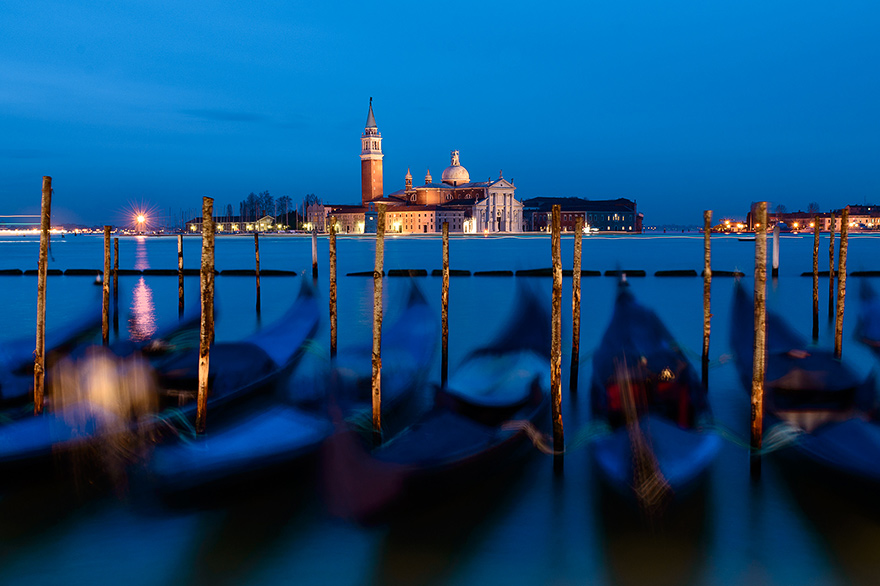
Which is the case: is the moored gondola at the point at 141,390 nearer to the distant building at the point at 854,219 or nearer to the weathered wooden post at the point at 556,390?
the weathered wooden post at the point at 556,390

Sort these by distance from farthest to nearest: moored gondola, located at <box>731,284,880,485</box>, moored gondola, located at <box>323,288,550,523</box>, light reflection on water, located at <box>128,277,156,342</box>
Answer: light reflection on water, located at <box>128,277,156,342</box> → moored gondola, located at <box>731,284,880,485</box> → moored gondola, located at <box>323,288,550,523</box>

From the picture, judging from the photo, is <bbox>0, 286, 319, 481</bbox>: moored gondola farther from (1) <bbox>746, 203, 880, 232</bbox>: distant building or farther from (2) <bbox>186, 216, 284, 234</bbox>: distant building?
(1) <bbox>746, 203, 880, 232</bbox>: distant building

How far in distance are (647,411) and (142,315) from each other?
1131 centimetres

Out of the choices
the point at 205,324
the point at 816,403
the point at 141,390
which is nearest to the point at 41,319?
the point at 141,390

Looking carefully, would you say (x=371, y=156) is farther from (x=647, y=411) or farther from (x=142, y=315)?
(x=647, y=411)

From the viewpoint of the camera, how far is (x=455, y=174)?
85.6 m

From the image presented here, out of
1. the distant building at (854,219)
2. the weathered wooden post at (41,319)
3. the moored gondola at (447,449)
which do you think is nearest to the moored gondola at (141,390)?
the weathered wooden post at (41,319)

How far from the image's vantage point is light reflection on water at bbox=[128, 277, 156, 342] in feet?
37.1

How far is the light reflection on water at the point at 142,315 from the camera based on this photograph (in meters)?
11.3

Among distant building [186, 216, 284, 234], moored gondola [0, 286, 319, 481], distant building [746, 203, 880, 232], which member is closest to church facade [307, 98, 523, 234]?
distant building [186, 216, 284, 234]

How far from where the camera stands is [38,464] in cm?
429

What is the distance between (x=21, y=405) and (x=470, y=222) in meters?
73.7

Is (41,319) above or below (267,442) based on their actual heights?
above

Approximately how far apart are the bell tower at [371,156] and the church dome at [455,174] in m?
9.26
